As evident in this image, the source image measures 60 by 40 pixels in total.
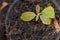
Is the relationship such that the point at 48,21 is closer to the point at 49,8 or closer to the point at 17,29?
the point at 49,8

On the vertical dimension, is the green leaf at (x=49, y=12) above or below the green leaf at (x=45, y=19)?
above

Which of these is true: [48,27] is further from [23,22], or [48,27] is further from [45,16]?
[23,22]

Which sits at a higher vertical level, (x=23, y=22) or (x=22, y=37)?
(x=23, y=22)

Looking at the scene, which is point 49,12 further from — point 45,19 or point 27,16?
point 27,16

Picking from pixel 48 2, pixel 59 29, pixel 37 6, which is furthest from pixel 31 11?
pixel 59 29

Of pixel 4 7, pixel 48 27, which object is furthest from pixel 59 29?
pixel 4 7

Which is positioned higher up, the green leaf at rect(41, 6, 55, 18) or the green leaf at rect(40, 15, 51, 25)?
the green leaf at rect(41, 6, 55, 18)

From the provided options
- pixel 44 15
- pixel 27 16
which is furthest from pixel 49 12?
pixel 27 16

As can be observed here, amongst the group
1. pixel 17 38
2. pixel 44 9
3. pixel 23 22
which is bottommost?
pixel 17 38
